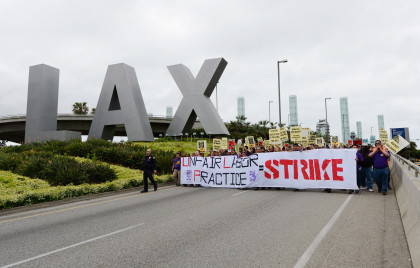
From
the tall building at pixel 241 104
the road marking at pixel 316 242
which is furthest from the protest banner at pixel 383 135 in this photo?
the tall building at pixel 241 104

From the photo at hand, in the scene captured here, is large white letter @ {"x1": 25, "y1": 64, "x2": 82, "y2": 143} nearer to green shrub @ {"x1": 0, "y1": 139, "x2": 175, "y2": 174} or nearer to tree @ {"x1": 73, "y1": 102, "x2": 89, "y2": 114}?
green shrub @ {"x1": 0, "y1": 139, "x2": 175, "y2": 174}

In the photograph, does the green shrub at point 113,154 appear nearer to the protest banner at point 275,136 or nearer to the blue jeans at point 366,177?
the protest banner at point 275,136

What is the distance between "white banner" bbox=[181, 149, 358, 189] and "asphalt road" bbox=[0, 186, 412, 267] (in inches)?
89.8

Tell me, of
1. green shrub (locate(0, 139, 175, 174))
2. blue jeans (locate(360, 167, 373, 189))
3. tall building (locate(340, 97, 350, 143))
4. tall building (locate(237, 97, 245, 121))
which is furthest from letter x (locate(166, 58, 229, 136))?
tall building (locate(340, 97, 350, 143))

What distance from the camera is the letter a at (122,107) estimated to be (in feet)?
101

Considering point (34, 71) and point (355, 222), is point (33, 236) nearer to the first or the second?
point (355, 222)

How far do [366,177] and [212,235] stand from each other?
8904mm

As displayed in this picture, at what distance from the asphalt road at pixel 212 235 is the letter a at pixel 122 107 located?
21.7 metres

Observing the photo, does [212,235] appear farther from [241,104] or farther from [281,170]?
[241,104]

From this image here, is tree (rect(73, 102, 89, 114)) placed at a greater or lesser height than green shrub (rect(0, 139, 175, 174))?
greater

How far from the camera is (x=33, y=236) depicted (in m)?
6.30

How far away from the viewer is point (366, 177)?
12.2m

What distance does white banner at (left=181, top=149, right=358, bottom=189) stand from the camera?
11.8 meters

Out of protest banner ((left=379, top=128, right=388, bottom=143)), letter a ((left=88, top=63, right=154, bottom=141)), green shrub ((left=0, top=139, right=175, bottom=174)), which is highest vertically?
letter a ((left=88, top=63, right=154, bottom=141))
